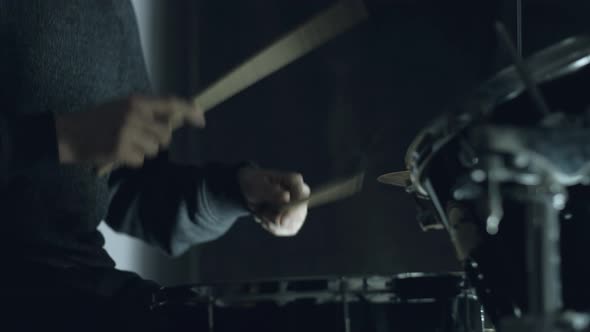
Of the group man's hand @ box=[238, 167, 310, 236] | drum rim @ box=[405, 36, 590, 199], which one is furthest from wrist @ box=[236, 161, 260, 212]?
drum rim @ box=[405, 36, 590, 199]

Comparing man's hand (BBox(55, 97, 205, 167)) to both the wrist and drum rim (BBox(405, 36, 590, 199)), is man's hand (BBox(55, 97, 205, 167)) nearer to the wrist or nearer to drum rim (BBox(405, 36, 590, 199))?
the wrist

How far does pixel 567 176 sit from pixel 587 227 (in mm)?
191

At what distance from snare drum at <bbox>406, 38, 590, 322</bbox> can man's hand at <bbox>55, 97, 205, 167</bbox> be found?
30cm

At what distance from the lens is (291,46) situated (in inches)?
45.1

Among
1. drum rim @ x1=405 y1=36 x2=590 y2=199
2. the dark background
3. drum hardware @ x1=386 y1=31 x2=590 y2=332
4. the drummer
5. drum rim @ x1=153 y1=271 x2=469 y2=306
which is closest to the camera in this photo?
drum hardware @ x1=386 y1=31 x2=590 y2=332

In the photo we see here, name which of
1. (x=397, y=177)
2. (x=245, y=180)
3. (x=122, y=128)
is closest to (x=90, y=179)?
(x=245, y=180)

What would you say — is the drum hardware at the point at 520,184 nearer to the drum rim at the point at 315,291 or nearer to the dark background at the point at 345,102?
the drum rim at the point at 315,291

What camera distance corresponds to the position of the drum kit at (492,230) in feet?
2.16

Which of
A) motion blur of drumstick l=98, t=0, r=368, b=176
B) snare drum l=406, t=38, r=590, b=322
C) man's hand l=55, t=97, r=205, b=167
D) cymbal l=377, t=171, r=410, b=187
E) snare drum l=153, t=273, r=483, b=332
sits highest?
motion blur of drumstick l=98, t=0, r=368, b=176

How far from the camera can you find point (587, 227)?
0.83 m

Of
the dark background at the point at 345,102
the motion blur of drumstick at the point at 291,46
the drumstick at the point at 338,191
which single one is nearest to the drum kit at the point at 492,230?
the drumstick at the point at 338,191

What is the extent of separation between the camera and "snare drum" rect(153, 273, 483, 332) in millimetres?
916

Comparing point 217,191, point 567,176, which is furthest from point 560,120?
point 217,191

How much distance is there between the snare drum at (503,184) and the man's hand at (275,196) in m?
0.30
